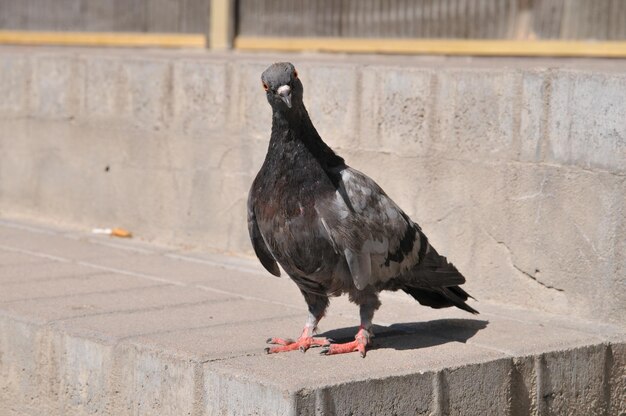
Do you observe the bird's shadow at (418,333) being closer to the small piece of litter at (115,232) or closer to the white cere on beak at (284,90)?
the white cere on beak at (284,90)

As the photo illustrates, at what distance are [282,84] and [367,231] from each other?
0.71m

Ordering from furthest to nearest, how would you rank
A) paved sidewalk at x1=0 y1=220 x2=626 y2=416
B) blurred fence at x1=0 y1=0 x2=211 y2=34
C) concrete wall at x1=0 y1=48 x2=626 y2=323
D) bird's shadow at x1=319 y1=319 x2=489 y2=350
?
blurred fence at x1=0 y1=0 x2=211 y2=34, concrete wall at x1=0 y1=48 x2=626 y2=323, bird's shadow at x1=319 y1=319 x2=489 y2=350, paved sidewalk at x1=0 y1=220 x2=626 y2=416

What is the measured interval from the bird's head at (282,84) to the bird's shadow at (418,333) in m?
1.17

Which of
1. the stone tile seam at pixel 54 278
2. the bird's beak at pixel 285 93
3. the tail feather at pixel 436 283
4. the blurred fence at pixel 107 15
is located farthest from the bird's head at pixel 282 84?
the blurred fence at pixel 107 15

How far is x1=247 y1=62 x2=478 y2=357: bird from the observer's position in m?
4.67

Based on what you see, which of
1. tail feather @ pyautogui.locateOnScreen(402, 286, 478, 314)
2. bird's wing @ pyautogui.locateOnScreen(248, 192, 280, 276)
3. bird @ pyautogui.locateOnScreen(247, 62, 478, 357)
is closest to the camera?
bird @ pyautogui.locateOnScreen(247, 62, 478, 357)

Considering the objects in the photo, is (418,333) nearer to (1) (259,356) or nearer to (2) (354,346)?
(2) (354,346)

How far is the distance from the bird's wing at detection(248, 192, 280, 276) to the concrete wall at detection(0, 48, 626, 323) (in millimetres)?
1430

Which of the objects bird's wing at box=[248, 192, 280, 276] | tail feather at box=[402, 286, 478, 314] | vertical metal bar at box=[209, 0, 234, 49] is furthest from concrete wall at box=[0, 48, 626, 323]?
bird's wing at box=[248, 192, 280, 276]

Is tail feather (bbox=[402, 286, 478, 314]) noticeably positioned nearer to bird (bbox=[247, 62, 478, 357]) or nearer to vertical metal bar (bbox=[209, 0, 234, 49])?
bird (bbox=[247, 62, 478, 357])

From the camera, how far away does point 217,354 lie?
4719mm

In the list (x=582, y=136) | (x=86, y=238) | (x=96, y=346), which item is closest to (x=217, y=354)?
(x=96, y=346)

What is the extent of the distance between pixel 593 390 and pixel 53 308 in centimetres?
261

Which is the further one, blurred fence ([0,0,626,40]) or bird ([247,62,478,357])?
blurred fence ([0,0,626,40])
